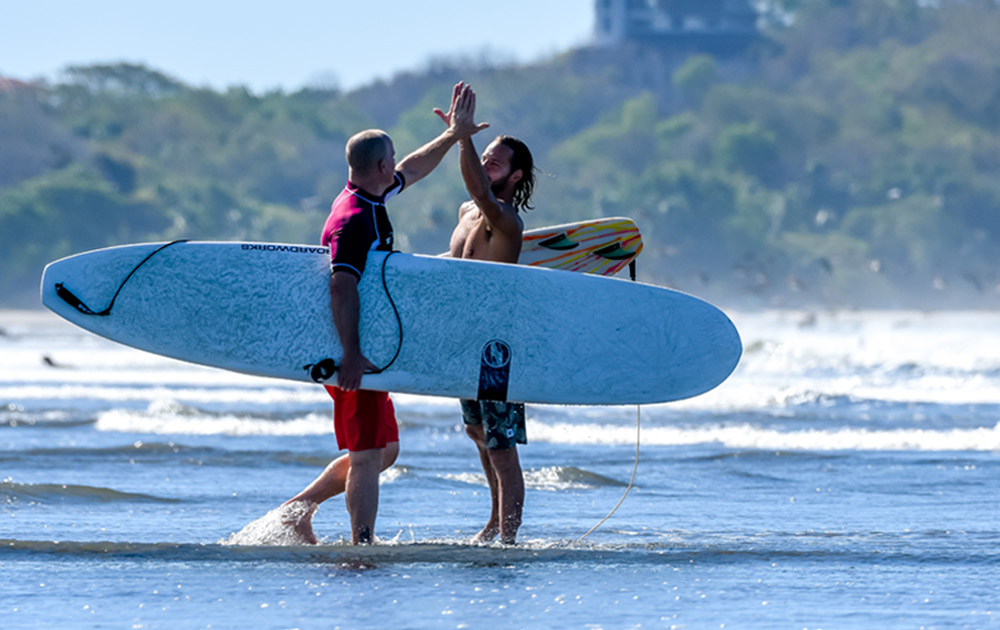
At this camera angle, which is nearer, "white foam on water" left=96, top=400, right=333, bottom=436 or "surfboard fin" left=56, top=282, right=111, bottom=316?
"surfboard fin" left=56, top=282, right=111, bottom=316

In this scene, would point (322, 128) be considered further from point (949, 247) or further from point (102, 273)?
point (102, 273)

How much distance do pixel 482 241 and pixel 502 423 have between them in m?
0.61

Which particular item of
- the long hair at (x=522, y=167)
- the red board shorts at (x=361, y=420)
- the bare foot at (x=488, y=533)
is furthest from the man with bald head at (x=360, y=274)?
the bare foot at (x=488, y=533)

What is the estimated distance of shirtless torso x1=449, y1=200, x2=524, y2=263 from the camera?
16.2 ft

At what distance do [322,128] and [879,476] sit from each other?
78.3m

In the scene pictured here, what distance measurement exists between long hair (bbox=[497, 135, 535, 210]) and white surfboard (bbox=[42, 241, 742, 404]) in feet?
0.77

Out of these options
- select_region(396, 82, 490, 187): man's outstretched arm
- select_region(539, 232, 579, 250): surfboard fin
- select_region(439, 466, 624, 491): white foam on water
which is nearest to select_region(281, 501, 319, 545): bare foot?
select_region(396, 82, 490, 187): man's outstretched arm

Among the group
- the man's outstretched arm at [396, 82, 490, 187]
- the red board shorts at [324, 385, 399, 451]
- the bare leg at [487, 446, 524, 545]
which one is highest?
the man's outstretched arm at [396, 82, 490, 187]

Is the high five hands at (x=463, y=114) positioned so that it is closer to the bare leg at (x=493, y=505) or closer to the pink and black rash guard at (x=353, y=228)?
the pink and black rash guard at (x=353, y=228)

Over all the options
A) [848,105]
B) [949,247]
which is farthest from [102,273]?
[848,105]

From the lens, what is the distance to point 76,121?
81375 millimetres

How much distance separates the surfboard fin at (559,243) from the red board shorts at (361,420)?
94 cm

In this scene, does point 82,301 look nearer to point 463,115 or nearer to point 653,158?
point 463,115

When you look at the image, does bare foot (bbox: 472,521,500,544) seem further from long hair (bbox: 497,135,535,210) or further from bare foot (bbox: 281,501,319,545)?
long hair (bbox: 497,135,535,210)
